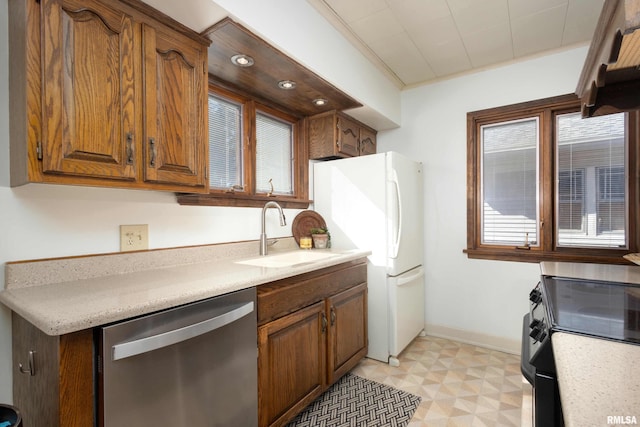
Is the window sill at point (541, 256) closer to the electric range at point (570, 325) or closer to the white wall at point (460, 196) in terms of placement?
the white wall at point (460, 196)

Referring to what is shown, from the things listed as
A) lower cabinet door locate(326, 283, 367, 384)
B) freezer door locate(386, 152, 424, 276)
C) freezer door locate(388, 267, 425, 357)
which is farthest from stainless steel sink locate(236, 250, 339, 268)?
freezer door locate(388, 267, 425, 357)

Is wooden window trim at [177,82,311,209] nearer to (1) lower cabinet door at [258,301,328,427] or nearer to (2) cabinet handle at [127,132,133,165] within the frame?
(2) cabinet handle at [127,132,133,165]

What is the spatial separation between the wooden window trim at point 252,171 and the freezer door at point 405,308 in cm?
103

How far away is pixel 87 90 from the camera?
44.5 inches

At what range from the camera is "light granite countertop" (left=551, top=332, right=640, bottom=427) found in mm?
446

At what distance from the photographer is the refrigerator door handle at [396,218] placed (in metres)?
2.28

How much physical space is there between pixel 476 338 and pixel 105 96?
10.2 feet

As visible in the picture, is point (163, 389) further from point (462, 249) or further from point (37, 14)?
point (462, 249)

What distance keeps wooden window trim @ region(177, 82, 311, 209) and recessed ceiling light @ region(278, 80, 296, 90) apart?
0.27 m

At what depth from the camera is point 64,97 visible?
42.3 inches

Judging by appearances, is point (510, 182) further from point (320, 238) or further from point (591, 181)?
point (320, 238)

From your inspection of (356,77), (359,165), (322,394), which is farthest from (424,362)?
(356,77)

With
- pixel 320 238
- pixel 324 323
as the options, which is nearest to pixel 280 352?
pixel 324 323

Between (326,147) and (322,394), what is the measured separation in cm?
183
